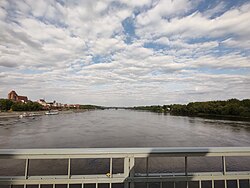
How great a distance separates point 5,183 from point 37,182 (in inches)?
13.2

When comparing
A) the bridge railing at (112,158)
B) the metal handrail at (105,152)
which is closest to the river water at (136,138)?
the bridge railing at (112,158)

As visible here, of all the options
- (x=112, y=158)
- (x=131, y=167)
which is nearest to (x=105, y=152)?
(x=112, y=158)

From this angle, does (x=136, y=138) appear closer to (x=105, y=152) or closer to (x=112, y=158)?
(x=112, y=158)

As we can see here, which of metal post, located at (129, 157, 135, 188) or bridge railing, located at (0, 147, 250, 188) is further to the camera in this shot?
metal post, located at (129, 157, 135, 188)

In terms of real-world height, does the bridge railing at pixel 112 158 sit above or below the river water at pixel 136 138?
above

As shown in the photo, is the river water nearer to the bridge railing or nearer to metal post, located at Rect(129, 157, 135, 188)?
the bridge railing

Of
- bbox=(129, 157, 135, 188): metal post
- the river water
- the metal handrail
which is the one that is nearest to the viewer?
the metal handrail

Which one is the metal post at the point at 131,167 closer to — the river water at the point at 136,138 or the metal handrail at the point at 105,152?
the metal handrail at the point at 105,152

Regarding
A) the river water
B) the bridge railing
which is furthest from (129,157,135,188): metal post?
the river water

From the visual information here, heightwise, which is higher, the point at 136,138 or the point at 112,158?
the point at 112,158

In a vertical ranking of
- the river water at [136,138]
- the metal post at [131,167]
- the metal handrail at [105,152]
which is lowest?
the river water at [136,138]

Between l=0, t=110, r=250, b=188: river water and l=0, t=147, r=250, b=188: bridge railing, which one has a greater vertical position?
l=0, t=147, r=250, b=188: bridge railing

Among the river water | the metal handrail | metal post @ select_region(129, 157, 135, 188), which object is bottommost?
the river water

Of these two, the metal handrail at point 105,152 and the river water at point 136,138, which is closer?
the metal handrail at point 105,152
